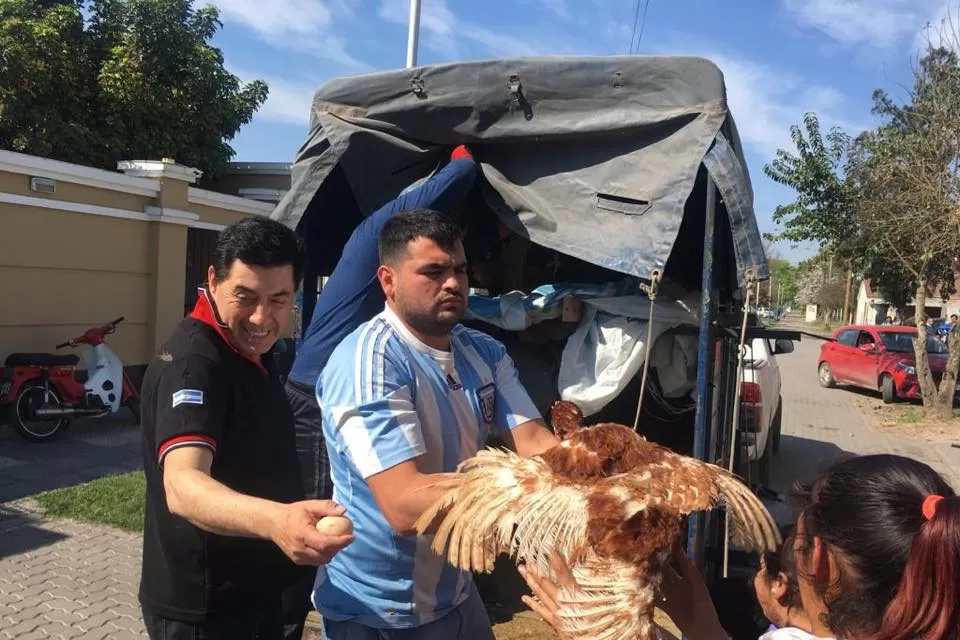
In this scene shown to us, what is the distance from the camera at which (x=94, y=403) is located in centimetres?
817

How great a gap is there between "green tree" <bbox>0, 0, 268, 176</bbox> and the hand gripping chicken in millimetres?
14040

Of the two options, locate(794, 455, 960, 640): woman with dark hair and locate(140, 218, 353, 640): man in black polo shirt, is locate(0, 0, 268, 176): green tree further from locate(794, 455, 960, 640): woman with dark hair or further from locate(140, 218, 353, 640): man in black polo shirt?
Result: locate(794, 455, 960, 640): woman with dark hair

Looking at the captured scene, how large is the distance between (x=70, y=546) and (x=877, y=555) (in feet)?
17.8

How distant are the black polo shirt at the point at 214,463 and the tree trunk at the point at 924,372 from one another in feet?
46.9

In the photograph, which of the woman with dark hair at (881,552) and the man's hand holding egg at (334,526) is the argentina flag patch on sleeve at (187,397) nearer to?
the man's hand holding egg at (334,526)

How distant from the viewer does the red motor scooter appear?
25.1 ft

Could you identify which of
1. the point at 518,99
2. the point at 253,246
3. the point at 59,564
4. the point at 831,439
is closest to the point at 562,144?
the point at 518,99

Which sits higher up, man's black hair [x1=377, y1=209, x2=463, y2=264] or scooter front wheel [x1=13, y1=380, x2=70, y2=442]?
man's black hair [x1=377, y1=209, x2=463, y2=264]

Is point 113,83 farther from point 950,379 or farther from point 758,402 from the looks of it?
point 950,379

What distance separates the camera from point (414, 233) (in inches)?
85.8

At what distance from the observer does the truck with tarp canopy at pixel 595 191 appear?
3.45m

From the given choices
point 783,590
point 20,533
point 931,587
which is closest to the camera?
point 931,587

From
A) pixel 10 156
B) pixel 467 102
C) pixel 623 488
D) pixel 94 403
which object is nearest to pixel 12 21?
pixel 10 156

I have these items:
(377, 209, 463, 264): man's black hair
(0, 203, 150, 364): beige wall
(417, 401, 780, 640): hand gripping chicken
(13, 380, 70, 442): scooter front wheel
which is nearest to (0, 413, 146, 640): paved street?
(13, 380, 70, 442): scooter front wheel
